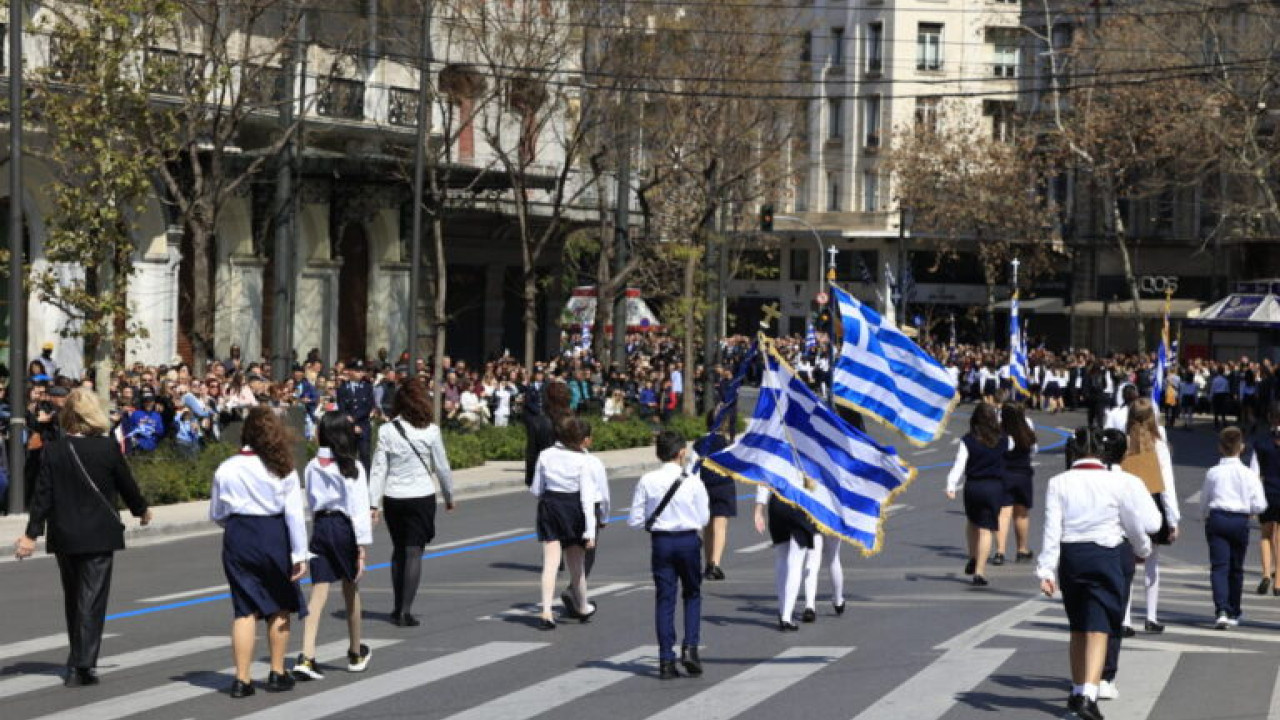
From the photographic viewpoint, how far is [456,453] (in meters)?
31.7

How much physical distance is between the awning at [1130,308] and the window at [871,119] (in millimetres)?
16184

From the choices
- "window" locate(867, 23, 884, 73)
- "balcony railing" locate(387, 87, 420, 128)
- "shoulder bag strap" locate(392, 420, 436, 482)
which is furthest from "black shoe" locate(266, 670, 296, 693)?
"window" locate(867, 23, 884, 73)

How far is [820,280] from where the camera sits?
9175cm

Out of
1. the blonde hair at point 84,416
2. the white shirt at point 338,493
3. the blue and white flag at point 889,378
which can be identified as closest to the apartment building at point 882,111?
the blue and white flag at point 889,378

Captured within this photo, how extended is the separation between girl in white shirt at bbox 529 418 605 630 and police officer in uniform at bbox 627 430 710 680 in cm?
171

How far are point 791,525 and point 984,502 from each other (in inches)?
162

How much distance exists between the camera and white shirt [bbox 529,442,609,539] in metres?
15.2

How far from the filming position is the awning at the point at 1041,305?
7856 centimetres

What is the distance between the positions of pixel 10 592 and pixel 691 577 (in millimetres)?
6731

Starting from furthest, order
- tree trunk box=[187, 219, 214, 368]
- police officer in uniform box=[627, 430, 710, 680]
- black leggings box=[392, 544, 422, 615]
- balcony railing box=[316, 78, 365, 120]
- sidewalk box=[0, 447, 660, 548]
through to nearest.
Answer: balcony railing box=[316, 78, 365, 120], tree trunk box=[187, 219, 214, 368], sidewalk box=[0, 447, 660, 548], black leggings box=[392, 544, 422, 615], police officer in uniform box=[627, 430, 710, 680]

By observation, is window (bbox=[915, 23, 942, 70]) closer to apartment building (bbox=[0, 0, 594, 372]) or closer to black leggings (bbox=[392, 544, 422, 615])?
apartment building (bbox=[0, 0, 594, 372])

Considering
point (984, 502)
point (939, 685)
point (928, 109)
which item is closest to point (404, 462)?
point (939, 685)

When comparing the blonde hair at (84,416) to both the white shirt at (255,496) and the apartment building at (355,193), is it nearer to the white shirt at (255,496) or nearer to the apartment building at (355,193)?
the white shirt at (255,496)

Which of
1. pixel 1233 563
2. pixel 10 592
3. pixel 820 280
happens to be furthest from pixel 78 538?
pixel 820 280
